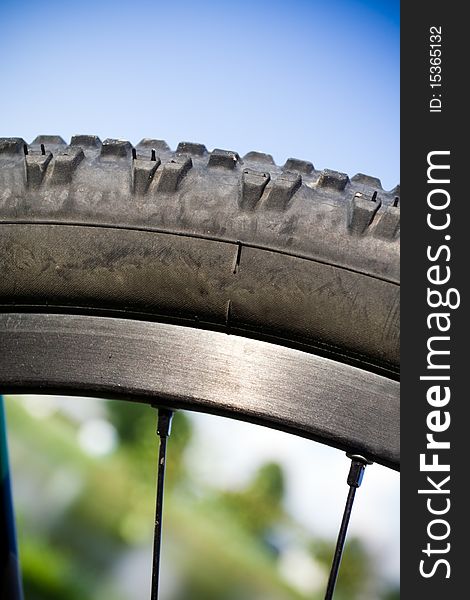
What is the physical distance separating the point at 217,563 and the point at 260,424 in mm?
650

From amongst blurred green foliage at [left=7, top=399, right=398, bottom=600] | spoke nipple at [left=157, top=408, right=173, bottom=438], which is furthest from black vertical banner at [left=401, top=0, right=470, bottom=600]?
blurred green foliage at [left=7, top=399, right=398, bottom=600]

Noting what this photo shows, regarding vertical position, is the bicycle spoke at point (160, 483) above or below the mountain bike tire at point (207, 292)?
below

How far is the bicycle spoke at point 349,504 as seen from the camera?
49cm

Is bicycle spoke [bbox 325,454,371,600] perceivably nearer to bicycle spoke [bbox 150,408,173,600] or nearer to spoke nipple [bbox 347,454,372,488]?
spoke nipple [bbox 347,454,372,488]

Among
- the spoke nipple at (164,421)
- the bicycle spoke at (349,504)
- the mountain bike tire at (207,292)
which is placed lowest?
the bicycle spoke at (349,504)

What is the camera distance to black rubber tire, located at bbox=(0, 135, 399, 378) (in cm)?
49

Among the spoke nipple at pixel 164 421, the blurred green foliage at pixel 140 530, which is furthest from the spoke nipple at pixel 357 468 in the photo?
the blurred green foliage at pixel 140 530

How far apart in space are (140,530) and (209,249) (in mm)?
661

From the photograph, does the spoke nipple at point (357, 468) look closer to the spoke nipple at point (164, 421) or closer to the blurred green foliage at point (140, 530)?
the spoke nipple at point (164, 421)

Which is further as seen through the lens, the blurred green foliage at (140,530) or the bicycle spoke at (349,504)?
the blurred green foliage at (140,530)

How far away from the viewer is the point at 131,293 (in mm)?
506

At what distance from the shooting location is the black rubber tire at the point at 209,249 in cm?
49

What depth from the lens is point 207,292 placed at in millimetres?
498

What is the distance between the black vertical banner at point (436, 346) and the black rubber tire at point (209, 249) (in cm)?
2
